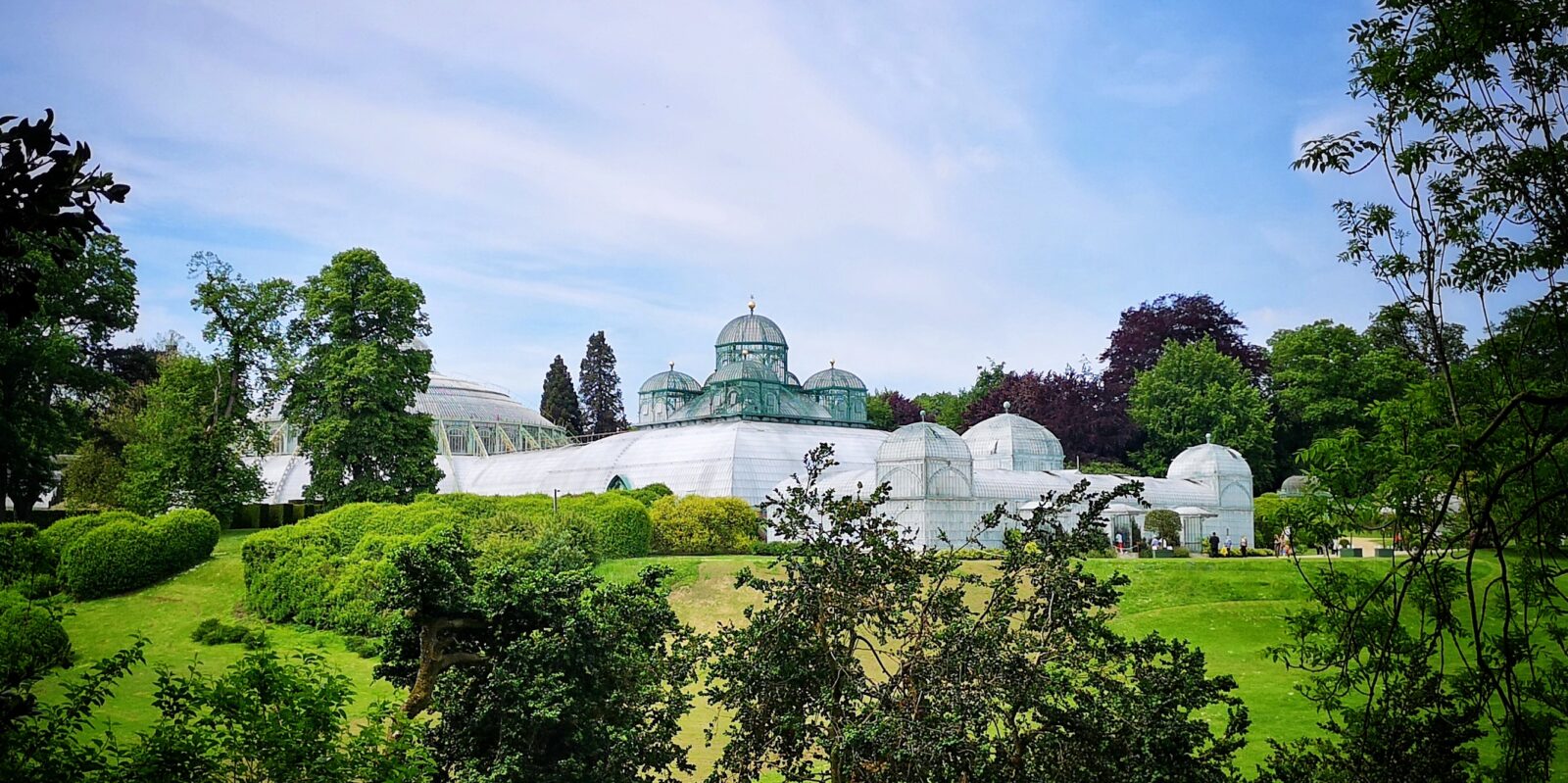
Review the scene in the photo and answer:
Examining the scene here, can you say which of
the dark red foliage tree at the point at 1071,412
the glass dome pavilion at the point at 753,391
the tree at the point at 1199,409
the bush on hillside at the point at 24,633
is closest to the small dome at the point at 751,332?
the glass dome pavilion at the point at 753,391

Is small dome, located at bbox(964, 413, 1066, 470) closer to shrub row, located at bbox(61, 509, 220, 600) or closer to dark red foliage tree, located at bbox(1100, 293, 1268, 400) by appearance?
dark red foliage tree, located at bbox(1100, 293, 1268, 400)

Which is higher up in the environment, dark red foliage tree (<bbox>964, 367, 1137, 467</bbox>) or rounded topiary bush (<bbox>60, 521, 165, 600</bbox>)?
dark red foliage tree (<bbox>964, 367, 1137, 467</bbox>)

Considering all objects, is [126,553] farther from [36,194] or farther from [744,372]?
[36,194]

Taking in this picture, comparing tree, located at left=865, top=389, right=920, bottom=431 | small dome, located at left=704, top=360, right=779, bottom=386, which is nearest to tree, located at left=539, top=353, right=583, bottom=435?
tree, located at left=865, top=389, right=920, bottom=431

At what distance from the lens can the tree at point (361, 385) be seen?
2877cm

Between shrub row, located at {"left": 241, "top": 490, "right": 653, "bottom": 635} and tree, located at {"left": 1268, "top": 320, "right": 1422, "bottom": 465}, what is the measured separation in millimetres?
28996

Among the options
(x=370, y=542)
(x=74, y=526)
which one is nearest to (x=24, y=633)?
(x=370, y=542)

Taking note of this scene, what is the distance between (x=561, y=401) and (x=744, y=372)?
24.7 metres

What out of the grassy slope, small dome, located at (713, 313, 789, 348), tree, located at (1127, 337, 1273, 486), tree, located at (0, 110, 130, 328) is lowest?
the grassy slope

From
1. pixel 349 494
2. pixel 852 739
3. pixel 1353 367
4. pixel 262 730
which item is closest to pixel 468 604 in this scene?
pixel 262 730

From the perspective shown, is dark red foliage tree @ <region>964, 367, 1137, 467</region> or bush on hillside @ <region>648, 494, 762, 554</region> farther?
dark red foliage tree @ <region>964, 367, 1137, 467</region>

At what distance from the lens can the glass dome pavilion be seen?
40625 mm

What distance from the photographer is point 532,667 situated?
7074 mm

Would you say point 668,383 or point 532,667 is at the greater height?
point 668,383
